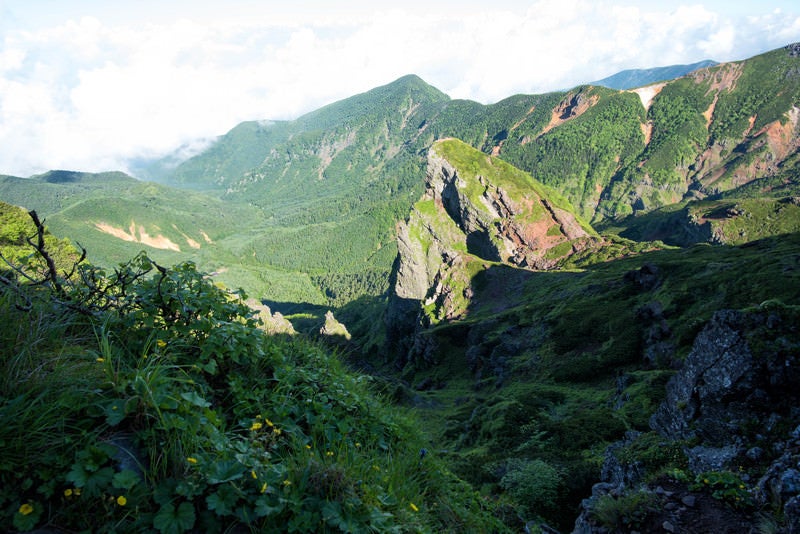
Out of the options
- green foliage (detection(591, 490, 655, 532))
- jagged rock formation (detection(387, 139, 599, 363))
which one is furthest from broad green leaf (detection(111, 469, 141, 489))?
jagged rock formation (detection(387, 139, 599, 363))

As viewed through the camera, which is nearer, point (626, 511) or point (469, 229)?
point (626, 511)

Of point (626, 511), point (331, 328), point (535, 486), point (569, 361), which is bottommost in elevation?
point (331, 328)

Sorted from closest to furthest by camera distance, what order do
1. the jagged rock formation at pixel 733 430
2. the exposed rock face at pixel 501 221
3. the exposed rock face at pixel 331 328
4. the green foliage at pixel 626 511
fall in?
the jagged rock formation at pixel 733 430 < the green foliage at pixel 626 511 < the exposed rock face at pixel 331 328 < the exposed rock face at pixel 501 221

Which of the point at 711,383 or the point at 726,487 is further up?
the point at 726,487

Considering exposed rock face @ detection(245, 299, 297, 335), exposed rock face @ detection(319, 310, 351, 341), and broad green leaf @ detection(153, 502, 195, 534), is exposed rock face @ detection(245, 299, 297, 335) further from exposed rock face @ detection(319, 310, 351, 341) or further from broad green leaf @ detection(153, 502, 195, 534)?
exposed rock face @ detection(319, 310, 351, 341)

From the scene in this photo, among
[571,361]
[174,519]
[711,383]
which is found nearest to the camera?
[174,519]

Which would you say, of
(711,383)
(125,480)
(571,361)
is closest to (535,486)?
(711,383)

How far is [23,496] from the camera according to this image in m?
3.07

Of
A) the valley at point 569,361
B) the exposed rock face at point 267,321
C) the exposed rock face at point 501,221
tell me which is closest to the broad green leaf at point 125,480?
the valley at point 569,361

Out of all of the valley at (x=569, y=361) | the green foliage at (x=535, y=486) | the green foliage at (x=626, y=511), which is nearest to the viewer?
the valley at (x=569, y=361)

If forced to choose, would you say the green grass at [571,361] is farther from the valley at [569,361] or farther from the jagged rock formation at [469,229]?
the jagged rock formation at [469,229]

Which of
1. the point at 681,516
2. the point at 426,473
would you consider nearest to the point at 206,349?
the point at 426,473

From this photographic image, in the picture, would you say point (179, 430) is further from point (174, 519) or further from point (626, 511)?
point (626, 511)

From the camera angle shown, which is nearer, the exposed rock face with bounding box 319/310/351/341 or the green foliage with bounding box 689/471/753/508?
the green foliage with bounding box 689/471/753/508
